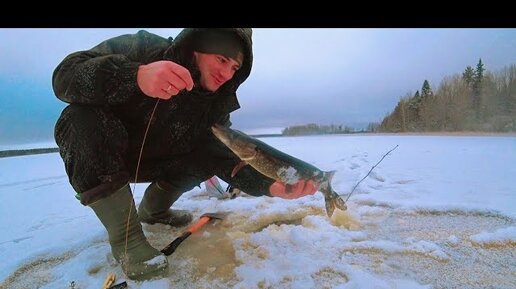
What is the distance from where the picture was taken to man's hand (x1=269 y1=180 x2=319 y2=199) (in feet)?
6.07

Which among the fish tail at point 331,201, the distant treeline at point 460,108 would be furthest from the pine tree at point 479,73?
the fish tail at point 331,201

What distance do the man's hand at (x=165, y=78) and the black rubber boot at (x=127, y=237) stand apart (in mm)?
508

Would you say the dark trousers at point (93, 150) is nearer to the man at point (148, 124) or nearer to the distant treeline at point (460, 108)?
the man at point (148, 124)

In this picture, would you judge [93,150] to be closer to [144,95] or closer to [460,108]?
[144,95]

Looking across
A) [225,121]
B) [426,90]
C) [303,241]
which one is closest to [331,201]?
[303,241]

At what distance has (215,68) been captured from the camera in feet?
5.49

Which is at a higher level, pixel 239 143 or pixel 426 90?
pixel 426 90

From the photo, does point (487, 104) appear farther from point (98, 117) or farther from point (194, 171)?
point (98, 117)

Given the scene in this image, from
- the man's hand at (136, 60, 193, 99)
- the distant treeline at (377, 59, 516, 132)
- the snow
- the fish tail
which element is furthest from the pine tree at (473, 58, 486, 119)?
the man's hand at (136, 60, 193, 99)

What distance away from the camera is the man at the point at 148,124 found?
1365mm

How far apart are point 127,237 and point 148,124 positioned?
0.57m

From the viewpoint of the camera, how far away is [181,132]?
1.82 metres

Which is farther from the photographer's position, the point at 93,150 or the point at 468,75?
the point at 468,75
